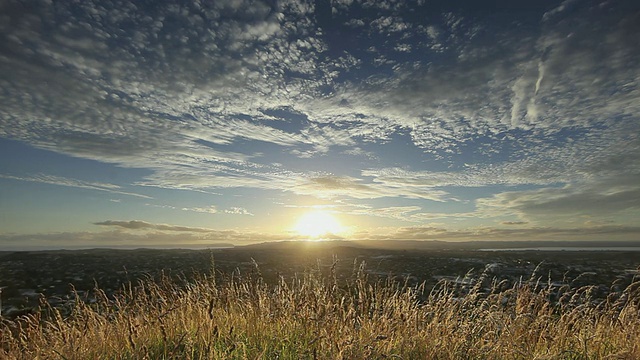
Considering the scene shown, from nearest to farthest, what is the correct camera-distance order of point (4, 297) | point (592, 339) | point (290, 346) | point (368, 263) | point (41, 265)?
1. point (290, 346)
2. point (592, 339)
3. point (4, 297)
4. point (41, 265)
5. point (368, 263)

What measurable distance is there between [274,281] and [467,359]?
584 inches

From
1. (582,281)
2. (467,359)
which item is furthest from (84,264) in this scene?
(582,281)

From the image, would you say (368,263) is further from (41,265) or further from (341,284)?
(41,265)

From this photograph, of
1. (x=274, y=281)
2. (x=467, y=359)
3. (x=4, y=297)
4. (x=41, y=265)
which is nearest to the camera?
(x=467, y=359)

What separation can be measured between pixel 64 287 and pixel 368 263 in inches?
763

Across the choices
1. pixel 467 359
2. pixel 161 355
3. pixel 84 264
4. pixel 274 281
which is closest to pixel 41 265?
pixel 84 264

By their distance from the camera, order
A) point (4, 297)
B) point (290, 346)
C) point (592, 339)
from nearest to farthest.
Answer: point (290, 346) < point (592, 339) < point (4, 297)

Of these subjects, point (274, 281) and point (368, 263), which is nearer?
point (274, 281)

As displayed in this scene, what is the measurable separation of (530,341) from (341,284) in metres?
12.2

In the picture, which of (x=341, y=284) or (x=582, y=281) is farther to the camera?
(x=582, y=281)

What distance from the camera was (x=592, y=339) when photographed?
23.6 ft

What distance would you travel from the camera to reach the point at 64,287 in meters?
18.0

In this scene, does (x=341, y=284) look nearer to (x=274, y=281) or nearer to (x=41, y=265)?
(x=274, y=281)

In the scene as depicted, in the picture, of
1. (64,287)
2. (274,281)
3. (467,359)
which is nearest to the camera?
(467,359)
